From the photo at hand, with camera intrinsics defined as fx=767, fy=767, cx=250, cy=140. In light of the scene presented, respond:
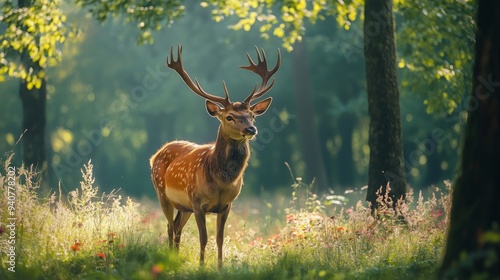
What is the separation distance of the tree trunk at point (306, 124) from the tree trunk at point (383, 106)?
609 inches

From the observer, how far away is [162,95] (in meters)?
36.9

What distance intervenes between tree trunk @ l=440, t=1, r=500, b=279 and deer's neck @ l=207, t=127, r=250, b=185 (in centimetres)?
367

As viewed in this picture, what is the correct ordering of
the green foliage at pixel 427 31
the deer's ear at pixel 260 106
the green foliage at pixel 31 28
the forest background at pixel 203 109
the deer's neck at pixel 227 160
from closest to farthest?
the deer's neck at pixel 227 160
the deer's ear at pixel 260 106
the green foliage at pixel 31 28
the green foliage at pixel 427 31
the forest background at pixel 203 109

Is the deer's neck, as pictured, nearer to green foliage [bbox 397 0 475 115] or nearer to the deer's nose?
the deer's nose

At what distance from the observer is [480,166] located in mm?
5430

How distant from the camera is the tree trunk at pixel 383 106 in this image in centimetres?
1109

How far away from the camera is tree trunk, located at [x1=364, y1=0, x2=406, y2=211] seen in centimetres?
1109

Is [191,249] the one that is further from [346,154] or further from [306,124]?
[346,154]

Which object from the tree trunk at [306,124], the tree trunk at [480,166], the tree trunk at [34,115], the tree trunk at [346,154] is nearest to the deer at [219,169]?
the tree trunk at [480,166]

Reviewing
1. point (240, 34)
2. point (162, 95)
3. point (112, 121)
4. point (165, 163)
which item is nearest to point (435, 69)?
point (165, 163)

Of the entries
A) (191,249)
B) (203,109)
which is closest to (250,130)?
(191,249)

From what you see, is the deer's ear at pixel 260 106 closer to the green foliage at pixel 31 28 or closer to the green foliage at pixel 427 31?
the green foliage at pixel 427 31

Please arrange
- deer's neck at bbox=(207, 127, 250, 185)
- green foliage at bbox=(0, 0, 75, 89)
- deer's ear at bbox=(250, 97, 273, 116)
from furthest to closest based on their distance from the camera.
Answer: green foliage at bbox=(0, 0, 75, 89), deer's ear at bbox=(250, 97, 273, 116), deer's neck at bbox=(207, 127, 250, 185)

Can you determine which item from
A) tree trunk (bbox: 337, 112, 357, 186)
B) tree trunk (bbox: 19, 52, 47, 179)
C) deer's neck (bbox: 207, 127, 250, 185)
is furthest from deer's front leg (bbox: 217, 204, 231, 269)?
tree trunk (bbox: 337, 112, 357, 186)
